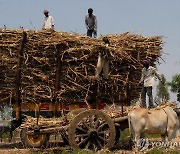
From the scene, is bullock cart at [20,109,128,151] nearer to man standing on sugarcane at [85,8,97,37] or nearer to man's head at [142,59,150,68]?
man's head at [142,59,150,68]

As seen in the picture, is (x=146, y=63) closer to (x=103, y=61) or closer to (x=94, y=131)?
(x=103, y=61)

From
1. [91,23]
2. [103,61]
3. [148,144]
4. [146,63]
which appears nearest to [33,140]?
[103,61]

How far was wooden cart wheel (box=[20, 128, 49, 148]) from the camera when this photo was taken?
32.1 feet

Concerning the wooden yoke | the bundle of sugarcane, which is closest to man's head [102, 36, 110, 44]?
the bundle of sugarcane

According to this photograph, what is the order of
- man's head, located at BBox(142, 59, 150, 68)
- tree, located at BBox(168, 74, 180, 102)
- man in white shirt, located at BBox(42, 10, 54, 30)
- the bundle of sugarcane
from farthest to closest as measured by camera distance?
tree, located at BBox(168, 74, 180, 102) → man in white shirt, located at BBox(42, 10, 54, 30) → the bundle of sugarcane → man's head, located at BBox(142, 59, 150, 68)

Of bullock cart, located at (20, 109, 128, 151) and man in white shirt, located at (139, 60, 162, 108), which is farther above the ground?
man in white shirt, located at (139, 60, 162, 108)

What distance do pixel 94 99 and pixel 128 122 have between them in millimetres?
1106

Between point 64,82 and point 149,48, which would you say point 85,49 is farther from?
point 149,48

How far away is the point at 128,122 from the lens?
9.16 metres

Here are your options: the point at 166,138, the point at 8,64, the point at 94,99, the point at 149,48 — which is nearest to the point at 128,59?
the point at 149,48

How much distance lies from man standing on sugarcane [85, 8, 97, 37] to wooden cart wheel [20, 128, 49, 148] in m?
3.42

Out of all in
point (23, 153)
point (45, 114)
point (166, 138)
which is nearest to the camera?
point (23, 153)

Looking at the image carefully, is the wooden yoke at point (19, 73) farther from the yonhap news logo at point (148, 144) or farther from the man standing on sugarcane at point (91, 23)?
the yonhap news logo at point (148, 144)

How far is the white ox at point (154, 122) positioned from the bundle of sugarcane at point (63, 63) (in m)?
1.12
